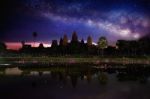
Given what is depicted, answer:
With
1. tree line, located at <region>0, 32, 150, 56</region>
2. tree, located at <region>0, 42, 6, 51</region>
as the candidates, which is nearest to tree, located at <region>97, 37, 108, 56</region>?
tree line, located at <region>0, 32, 150, 56</region>

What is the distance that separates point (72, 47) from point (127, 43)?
3428cm

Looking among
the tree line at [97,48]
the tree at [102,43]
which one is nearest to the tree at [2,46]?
the tree line at [97,48]

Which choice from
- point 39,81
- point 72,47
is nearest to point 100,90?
point 39,81

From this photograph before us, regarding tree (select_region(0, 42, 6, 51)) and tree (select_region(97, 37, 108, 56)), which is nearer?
tree (select_region(97, 37, 108, 56))

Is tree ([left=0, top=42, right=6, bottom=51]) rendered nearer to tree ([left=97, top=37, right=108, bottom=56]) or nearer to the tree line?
the tree line

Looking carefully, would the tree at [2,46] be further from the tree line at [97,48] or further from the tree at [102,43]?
the tree at [102,43]

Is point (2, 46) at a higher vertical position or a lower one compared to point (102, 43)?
lower

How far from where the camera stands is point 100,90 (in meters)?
44.6

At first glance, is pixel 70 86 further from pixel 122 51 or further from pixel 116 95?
pixel 122 51

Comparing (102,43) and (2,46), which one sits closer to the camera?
(102,43)

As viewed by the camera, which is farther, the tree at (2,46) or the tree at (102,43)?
the tree at (2,46)

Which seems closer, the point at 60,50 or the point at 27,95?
the point at 27,95

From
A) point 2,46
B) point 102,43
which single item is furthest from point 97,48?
point 2,46

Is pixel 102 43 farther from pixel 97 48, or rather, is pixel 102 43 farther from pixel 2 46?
pixel 2 46
